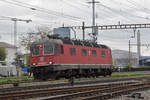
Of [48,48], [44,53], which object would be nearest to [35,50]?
[44,53]

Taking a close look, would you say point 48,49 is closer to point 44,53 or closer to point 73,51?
point 44,53

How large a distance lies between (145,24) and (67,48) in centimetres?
2053

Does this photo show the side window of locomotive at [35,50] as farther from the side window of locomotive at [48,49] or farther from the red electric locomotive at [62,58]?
the side window of locomotive at [48,49]

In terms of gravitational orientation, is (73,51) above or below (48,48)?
below

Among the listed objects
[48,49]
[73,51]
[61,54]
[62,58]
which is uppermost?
[48,49]

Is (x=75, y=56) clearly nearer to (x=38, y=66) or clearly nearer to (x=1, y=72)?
(x=38, y=66)

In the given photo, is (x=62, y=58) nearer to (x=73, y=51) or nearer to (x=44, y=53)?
(x=44, y=53)

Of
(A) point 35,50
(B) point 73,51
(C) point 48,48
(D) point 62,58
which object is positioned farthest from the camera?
(B) point 73,51

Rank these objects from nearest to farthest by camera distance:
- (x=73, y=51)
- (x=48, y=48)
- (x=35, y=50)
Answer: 1. (x=48, y=48)
2. (x=35, y=50)
3. (x=73, y=51)

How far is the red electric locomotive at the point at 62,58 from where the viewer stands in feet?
83.7

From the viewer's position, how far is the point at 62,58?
2598 cm

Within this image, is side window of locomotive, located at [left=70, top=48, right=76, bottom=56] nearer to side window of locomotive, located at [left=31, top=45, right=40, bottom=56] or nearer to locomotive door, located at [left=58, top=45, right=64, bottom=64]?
locomotive door, located at [left=58, top=45, right=64, bottom=64]

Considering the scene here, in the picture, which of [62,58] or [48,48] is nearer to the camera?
[62,58]

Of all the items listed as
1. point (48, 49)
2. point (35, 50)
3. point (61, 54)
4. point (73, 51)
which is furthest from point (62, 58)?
point (35, 50)
